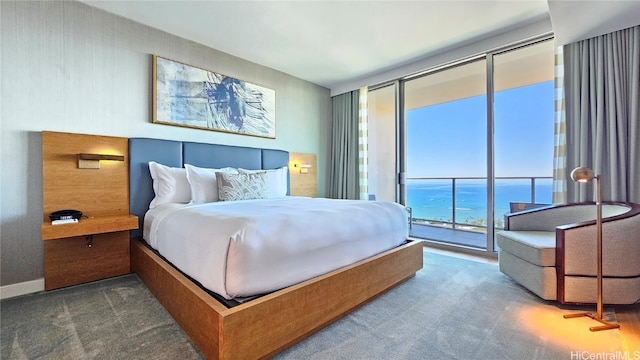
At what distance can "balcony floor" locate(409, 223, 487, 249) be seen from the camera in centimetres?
411

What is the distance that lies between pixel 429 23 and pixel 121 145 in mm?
3585

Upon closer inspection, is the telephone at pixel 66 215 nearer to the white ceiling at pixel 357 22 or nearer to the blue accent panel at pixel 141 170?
the blue accent panel at pixel 141 170

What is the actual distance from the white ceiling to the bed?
4.67 ft

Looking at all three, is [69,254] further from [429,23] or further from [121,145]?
[429,23]

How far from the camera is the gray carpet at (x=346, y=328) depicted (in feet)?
4.70

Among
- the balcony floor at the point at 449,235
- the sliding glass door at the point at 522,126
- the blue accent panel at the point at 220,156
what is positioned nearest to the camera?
the blue accent panel at the point at 220,156

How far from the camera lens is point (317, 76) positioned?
448 cm

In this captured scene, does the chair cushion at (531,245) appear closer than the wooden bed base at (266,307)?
No

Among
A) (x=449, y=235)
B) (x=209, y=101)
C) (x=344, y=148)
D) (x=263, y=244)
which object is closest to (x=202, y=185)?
(x=209, y=101)

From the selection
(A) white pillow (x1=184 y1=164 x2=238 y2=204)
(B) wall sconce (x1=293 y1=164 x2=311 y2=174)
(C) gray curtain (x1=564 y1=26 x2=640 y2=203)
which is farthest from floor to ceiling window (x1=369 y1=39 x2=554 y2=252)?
(A) white pillow (x1=184 y1=164 x2=238 y2=204)

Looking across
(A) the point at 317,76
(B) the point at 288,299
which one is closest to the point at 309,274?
(B) the point at 288,299

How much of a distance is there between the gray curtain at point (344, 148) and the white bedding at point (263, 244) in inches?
97.9

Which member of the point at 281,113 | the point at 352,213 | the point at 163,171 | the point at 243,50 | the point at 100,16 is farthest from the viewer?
the point at 281,113

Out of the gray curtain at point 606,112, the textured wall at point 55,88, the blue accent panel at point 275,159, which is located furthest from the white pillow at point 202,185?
the gray curtain at point 606,112
